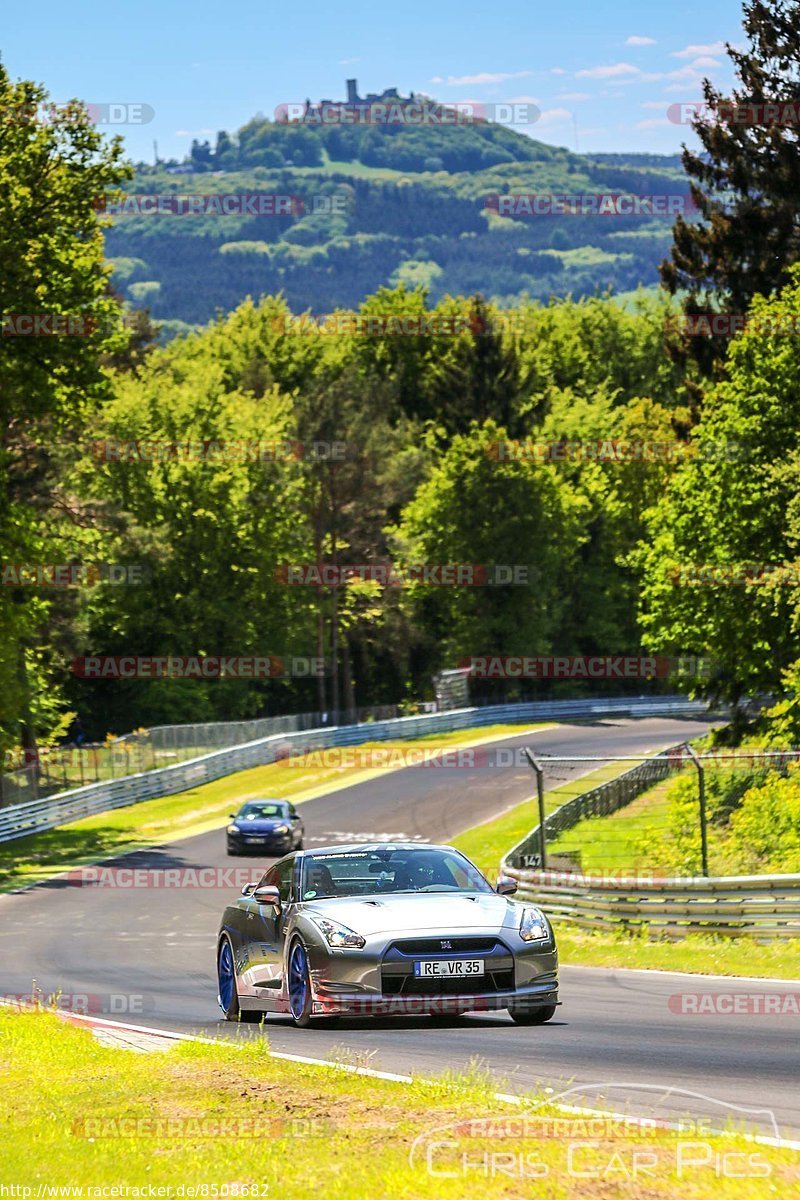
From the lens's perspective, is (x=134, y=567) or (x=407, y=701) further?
(x=407, y=701)

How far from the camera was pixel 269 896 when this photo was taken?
44.0 ft

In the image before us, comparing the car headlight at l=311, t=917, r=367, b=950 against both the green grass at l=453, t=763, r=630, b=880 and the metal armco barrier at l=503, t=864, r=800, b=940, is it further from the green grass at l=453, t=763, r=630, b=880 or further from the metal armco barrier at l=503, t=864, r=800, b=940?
the green grass at l=453, t=763, r=630, b=880

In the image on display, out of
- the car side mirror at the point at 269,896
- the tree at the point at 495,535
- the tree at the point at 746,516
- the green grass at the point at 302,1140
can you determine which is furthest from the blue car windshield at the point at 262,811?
the tree at the point at 495,535

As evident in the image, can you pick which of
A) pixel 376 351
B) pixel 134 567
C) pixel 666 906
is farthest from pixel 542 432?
pixel 666 906

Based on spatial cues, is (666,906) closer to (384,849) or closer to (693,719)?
(384,849)

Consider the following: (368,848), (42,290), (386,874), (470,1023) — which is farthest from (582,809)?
(42,290)

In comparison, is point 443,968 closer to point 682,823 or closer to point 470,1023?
point 470,1023

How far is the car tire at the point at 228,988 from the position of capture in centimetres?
1443

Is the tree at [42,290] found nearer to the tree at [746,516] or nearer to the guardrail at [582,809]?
the tree at [746,516]

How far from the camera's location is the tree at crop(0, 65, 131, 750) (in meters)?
41.2

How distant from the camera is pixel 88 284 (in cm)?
4231

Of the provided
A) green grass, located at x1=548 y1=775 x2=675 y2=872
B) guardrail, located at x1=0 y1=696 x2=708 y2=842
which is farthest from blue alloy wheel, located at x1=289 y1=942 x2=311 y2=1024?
guardrail, located at x1=0 y1=696 x2=708 y2=842

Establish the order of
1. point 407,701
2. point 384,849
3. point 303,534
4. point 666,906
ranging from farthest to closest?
point 407,701, point 303,534, point 666,906, point 384,849

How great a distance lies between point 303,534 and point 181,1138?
7230 centimetres
